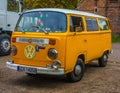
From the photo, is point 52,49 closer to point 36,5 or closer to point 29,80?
point 29,80

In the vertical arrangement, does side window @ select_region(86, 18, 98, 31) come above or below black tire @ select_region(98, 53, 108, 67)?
above

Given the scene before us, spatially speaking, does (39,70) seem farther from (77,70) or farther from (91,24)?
(91,24)

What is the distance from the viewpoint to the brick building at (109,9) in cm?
2936

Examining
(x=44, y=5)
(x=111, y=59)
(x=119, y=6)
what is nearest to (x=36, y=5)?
(x=44, y=5)

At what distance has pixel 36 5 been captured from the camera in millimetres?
28656

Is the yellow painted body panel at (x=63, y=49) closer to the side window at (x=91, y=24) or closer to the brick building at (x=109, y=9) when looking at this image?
the side window at (x=91, y=24)

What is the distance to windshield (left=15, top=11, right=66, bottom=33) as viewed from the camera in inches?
353

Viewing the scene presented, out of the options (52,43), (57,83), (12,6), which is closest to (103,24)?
(57,83)

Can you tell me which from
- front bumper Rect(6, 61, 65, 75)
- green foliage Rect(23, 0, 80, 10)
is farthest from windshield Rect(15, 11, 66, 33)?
green foliage Rect(23, 0, 80, 10)

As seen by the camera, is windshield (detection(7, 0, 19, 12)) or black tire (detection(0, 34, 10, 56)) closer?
black tire (detection(0, 34, 10, 56))

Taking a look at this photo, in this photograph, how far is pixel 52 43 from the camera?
28.0ft

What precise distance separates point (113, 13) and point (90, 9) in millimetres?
2364

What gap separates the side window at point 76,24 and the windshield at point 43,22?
0.91ft

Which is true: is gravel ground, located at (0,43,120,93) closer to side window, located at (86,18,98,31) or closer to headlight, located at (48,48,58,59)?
headlight, located at (48,48,58,59)
